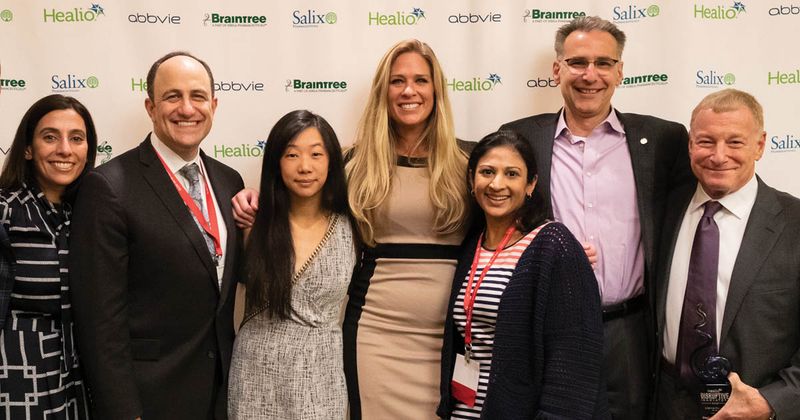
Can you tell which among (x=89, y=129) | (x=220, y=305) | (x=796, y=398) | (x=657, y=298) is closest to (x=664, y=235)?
(x=657, y=298)

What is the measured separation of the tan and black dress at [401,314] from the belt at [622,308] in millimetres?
638

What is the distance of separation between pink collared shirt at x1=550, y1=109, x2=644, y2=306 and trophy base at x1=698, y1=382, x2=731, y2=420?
0.50 metres

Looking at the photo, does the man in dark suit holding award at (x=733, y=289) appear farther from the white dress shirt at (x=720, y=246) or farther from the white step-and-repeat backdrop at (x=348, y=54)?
the white step-and-repeat backdrop at (x=348, y=54)

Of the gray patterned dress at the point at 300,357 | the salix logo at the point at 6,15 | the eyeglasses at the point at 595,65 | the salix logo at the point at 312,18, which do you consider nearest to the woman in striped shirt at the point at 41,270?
the gray patterned dress at the point at 300,357

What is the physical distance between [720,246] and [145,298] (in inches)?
81.2

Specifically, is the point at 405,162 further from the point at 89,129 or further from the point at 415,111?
the point at 89,129

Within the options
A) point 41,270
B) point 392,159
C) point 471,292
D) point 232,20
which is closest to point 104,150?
point 232,20

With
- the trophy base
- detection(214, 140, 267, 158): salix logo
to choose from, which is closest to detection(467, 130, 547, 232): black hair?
the trophy base

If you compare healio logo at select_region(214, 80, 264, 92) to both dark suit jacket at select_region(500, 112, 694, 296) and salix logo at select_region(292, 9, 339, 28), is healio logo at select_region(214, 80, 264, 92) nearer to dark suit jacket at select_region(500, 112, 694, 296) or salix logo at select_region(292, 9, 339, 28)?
salix logo at select_region(292, 9, 339, 28)

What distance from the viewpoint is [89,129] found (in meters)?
2.52

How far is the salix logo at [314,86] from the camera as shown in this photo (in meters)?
3.18

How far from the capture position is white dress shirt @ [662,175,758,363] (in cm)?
229

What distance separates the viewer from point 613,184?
2.66 m

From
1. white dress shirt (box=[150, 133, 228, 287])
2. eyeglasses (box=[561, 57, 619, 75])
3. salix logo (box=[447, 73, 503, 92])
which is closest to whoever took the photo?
white dress shirt (box=[150, 133, 228, 287])
